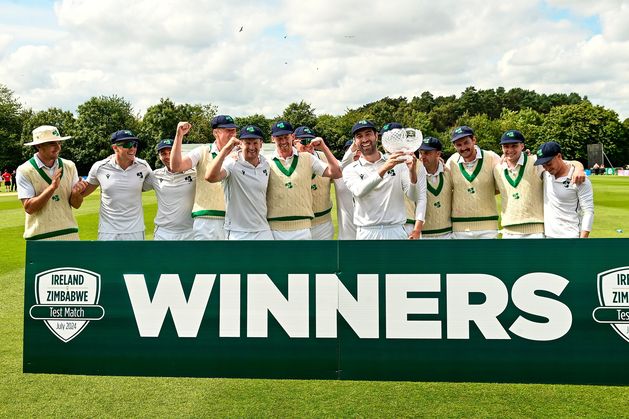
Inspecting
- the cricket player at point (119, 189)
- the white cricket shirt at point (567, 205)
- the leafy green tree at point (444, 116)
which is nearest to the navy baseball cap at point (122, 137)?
the cricket player at point (119, 189)

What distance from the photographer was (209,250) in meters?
4.63

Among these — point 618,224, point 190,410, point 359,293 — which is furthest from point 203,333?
point 618,224

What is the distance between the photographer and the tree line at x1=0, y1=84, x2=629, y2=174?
2891 inches

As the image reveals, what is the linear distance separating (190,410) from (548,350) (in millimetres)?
2712

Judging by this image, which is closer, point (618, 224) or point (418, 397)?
point (418, 397)

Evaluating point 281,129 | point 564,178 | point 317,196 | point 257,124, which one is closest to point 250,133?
point 281,129

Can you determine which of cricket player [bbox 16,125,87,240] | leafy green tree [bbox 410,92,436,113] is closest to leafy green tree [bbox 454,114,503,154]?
leafy green tree [bbox 410,92,436,113]

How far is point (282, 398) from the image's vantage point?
15.9 ft

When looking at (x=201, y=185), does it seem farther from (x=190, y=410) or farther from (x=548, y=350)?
(x=548, y=350)

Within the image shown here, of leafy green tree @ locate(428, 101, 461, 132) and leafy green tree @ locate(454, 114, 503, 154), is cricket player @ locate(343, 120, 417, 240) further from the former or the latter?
leafy green tree @ locate(428, 101, 461, 132)

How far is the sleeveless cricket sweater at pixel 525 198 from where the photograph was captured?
6379 mm

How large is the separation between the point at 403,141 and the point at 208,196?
7.69 feet

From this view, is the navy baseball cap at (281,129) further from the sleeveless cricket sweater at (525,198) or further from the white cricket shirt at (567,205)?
the white cricket shirt at (567,205)

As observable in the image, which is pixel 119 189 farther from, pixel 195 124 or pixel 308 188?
pixel 195 124
